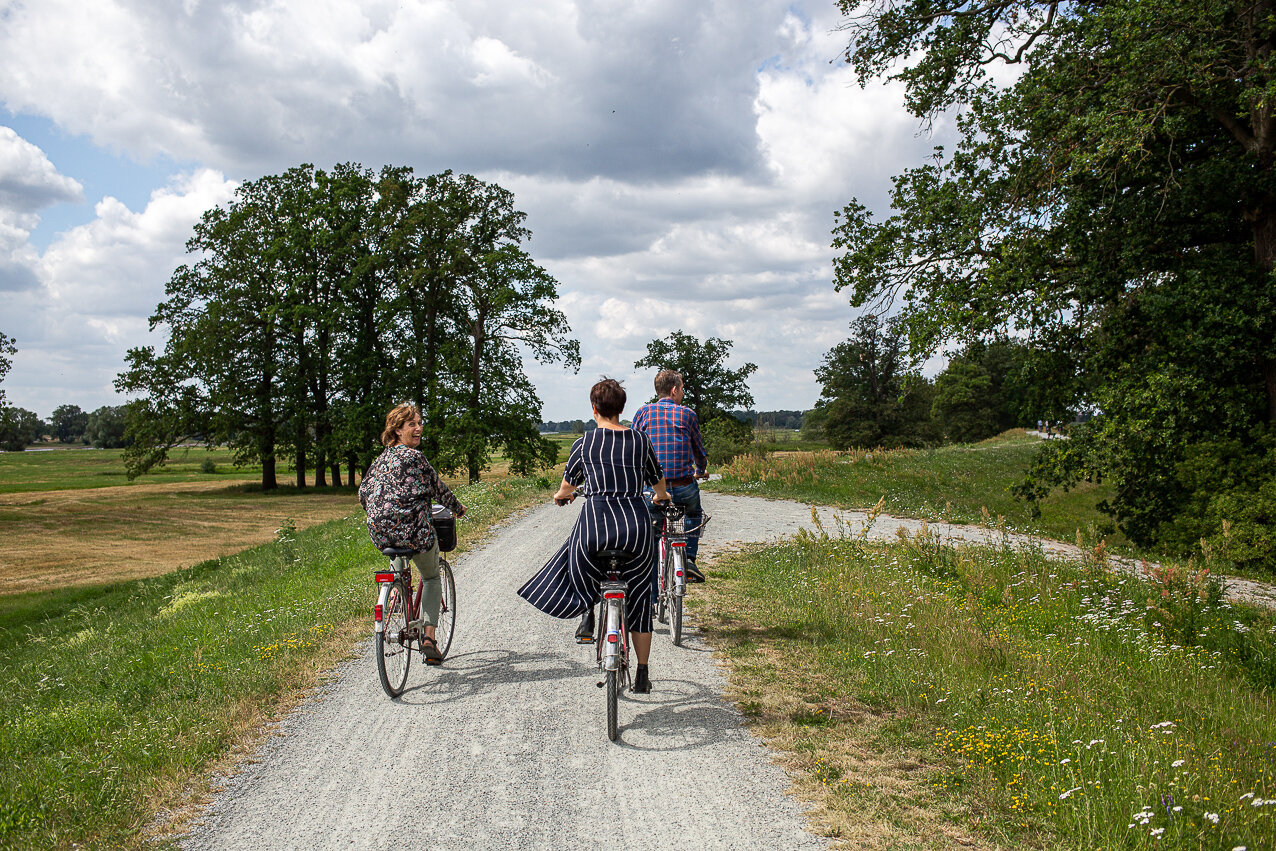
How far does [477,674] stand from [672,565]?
188 centimetres

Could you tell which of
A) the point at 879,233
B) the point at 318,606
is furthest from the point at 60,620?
the point at 879,233

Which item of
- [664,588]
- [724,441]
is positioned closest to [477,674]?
[664,588]

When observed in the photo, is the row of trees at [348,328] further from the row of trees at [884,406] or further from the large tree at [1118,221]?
the row of trees at [884,406]

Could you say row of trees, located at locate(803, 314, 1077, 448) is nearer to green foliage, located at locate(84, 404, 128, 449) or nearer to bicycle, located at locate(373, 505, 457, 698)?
bicycle, located at locate(373, 505, 457, 698)

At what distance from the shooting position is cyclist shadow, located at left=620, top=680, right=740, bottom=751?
15.7 feet

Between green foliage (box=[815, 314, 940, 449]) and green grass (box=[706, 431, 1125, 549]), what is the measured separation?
39069 millimetres

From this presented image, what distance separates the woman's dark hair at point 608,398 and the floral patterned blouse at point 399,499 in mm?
1471

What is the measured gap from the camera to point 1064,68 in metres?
13.7

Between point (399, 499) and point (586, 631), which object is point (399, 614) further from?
point (586, 631)

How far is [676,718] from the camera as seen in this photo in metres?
5.16

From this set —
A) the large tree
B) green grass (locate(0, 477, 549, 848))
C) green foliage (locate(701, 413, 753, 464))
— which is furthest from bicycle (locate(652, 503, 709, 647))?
green foliage (locate(701, 413, 753, 464))

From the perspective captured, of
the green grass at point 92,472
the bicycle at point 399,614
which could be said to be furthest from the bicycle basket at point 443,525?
the green grass at point 92,472

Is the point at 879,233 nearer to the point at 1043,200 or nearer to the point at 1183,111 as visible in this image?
the point at 1043,200

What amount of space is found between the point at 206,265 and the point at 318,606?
39555 millimetres
